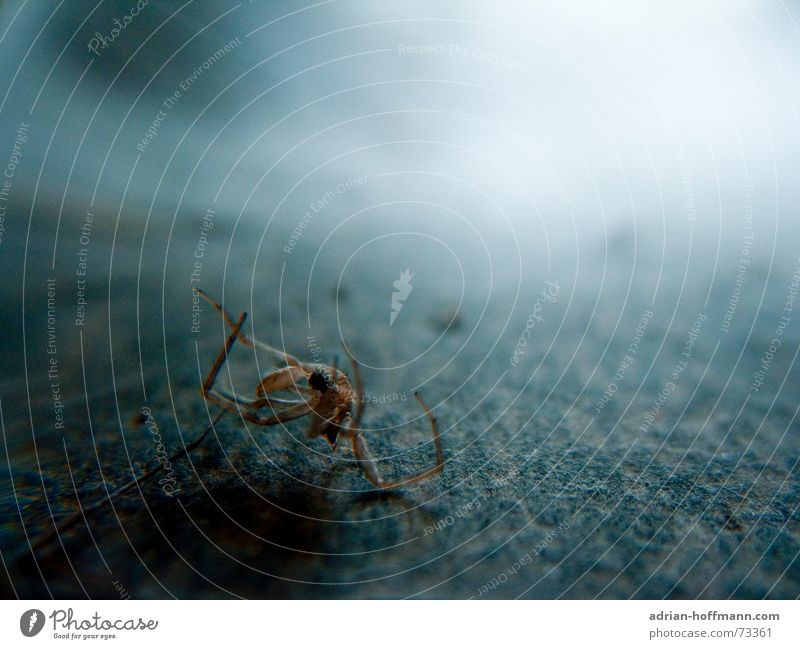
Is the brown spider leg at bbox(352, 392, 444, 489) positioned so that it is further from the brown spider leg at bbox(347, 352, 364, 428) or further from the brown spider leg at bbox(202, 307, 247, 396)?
the brown spider leg at bbox(202, 307, 247, 396)

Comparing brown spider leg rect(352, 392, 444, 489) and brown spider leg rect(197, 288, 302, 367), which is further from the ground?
brown spider leg rect(197, 288, 302, 367)

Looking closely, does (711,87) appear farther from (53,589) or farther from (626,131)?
(53,589)

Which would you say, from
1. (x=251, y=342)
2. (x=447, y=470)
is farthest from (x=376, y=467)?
(x=251, y=342)

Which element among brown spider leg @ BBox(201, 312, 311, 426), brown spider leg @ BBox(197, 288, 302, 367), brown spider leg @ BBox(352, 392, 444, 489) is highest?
brown spider leg @ BBox(197, 288, 302, 367)

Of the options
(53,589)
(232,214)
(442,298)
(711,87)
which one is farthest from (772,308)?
(53,589)

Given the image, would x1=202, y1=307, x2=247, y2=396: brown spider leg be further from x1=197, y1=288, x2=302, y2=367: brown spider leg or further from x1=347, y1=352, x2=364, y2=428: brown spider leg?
x1=347, y1=352, x2=364, y2=428: brown spider leg

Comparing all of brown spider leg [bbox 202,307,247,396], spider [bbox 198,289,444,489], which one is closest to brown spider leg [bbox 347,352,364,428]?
spider [bbox 198,289,444,489]

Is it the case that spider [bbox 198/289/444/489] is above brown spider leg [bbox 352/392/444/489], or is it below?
above
